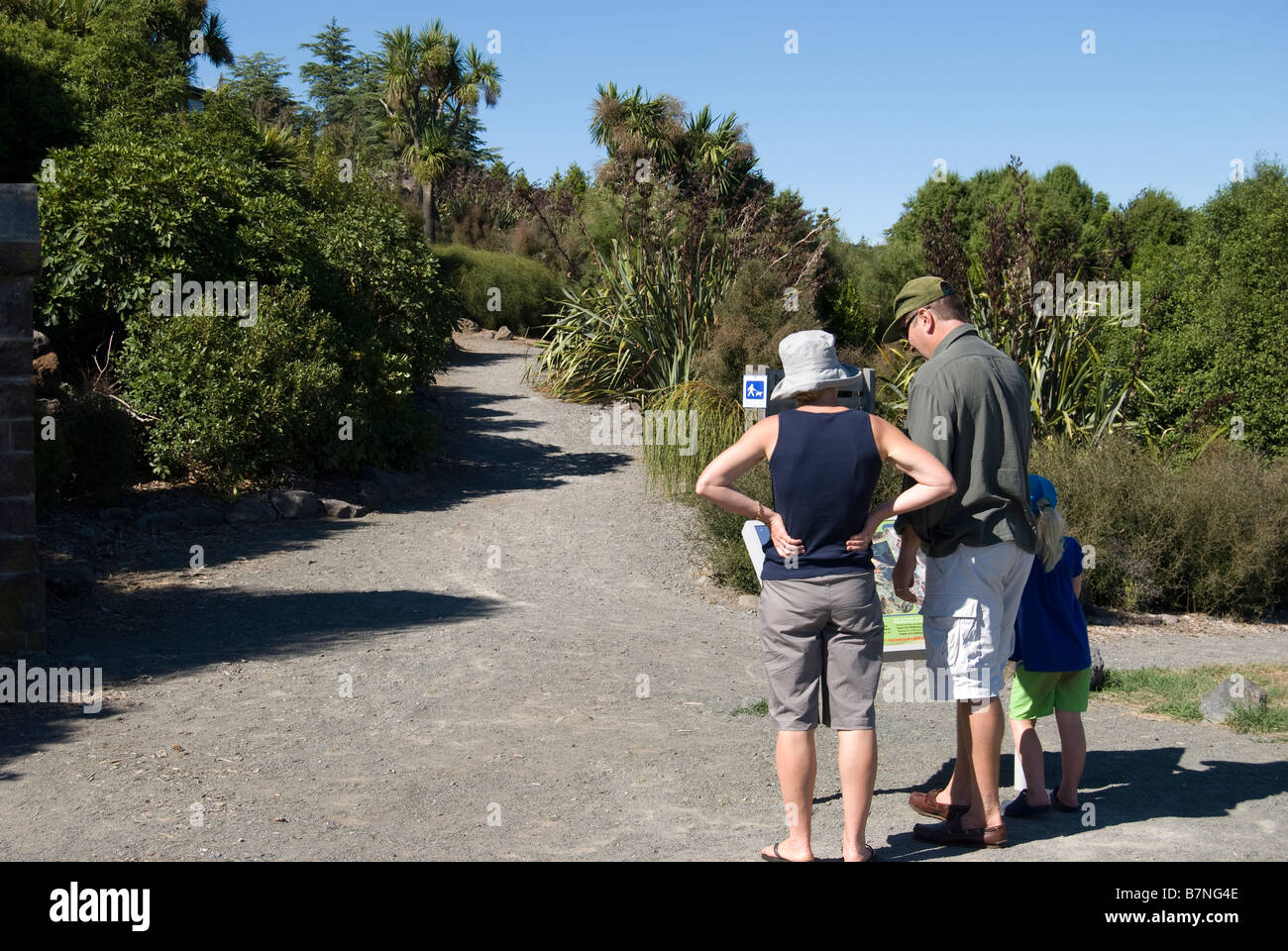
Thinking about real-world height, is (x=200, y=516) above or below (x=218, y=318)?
below

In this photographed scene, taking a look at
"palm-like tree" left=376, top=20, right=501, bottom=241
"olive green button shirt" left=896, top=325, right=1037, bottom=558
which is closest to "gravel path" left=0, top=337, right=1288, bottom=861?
"olive green button shirt" left=896, top=325, right=1037, bottom=558

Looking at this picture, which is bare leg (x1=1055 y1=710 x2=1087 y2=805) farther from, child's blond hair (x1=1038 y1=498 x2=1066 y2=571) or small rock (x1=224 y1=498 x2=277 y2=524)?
small rock (x1=224 y1=498 x2=277 y2=524)

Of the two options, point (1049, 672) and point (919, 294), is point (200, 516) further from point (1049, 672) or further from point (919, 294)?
point (1049, 672)

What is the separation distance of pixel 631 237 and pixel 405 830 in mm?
15490

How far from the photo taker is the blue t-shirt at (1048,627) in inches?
173

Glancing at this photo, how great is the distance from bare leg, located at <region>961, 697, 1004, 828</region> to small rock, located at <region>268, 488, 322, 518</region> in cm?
873

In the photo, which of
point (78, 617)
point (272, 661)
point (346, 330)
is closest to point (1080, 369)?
point (346, 330)

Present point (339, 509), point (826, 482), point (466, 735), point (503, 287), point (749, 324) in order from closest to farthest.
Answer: point (826, 482), point (466, 735), point (339, 509), point (749, 324), point (503, 287)

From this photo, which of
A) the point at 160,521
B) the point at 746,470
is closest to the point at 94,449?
the point at 160,521

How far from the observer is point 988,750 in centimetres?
394

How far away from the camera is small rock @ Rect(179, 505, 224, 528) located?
1059 centimetres

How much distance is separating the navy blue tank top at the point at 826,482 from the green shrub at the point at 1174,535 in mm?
6768

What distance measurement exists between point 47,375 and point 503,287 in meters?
16.8

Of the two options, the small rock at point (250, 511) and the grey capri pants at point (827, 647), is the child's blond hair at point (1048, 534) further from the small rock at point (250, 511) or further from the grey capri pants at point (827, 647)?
the small rock at point (250, 511)
